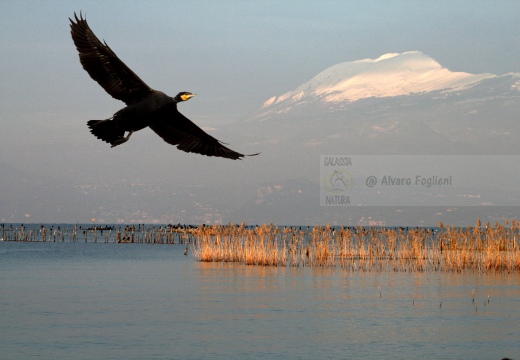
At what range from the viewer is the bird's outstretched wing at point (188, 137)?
12.7 metres

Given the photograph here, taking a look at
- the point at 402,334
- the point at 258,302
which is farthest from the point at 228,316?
the point at 402,334

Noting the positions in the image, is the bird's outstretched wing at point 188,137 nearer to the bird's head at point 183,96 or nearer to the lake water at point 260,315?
the bird's head at point 183,96

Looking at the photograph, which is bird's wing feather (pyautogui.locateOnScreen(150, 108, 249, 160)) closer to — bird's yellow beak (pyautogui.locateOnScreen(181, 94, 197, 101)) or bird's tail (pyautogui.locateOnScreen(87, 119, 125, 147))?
bird's tail (pyautogui.locateOnScreen(87, 119, 125, 147))

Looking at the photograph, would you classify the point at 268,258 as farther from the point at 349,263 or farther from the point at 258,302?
the point at 258,302

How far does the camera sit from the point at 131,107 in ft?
36.7

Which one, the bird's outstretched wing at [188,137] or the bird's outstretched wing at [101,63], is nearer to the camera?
the bird's outstretched wing at [101,63]

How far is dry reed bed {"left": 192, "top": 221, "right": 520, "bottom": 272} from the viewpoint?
30.3 metres

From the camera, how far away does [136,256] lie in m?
52.1

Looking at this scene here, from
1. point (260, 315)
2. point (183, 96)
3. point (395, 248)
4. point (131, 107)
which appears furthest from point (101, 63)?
point (395, 248)

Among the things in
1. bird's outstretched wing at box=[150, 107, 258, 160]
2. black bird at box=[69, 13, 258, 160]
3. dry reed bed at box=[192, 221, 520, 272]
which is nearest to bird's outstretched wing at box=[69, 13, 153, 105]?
black bird at box=[69, 13, 258, 160]

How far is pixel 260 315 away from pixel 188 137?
1002 cm

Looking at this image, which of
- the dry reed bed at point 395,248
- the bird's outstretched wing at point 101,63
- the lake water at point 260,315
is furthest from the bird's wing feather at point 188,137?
the dry reed bed at point 395,248

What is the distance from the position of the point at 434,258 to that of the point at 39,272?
16700 mm

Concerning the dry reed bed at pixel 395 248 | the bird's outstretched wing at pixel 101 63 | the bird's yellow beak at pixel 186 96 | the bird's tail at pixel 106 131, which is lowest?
the dry reed bed at pixel 395 248
